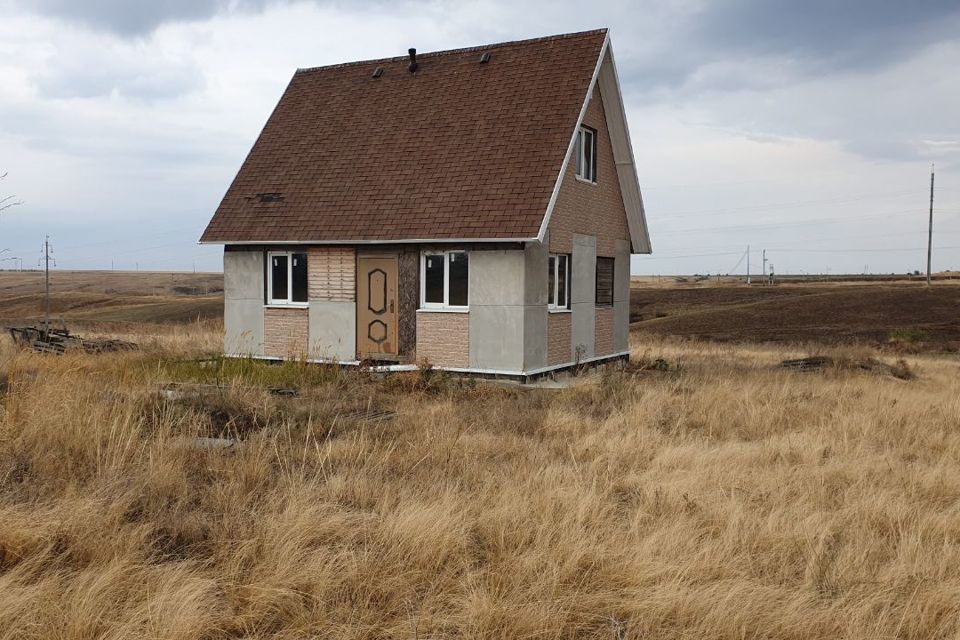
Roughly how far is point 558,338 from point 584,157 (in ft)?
14.2

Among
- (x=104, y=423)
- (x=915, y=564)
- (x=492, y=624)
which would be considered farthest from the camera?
(x=104, y=423)

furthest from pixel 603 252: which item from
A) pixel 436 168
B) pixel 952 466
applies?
pixel 952 466

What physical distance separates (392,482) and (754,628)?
3.58 meters

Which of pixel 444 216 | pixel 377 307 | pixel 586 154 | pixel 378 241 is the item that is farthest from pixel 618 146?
pixel 377 307

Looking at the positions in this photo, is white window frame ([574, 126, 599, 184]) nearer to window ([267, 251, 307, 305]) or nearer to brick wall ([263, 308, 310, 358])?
window ([267, 251, 307, 305])

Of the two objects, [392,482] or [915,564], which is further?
[392,482]

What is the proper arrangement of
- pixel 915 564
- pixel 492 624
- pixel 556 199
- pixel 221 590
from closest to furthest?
pixel 492 624
pixel 221 590
pixel 915 564
pixel 556 199

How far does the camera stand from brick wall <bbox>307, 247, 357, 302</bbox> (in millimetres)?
17719

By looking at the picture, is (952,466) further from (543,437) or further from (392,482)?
(392,482)

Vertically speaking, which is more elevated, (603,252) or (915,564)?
(603,252)

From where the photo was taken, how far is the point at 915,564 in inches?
221

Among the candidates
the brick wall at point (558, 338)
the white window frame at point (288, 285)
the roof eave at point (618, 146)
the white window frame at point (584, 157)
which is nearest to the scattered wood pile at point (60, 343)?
the white window frame at point (288, 285)

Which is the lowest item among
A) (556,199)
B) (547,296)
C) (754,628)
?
(754,628)

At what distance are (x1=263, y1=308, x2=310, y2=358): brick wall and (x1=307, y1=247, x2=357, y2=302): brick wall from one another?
652mm
